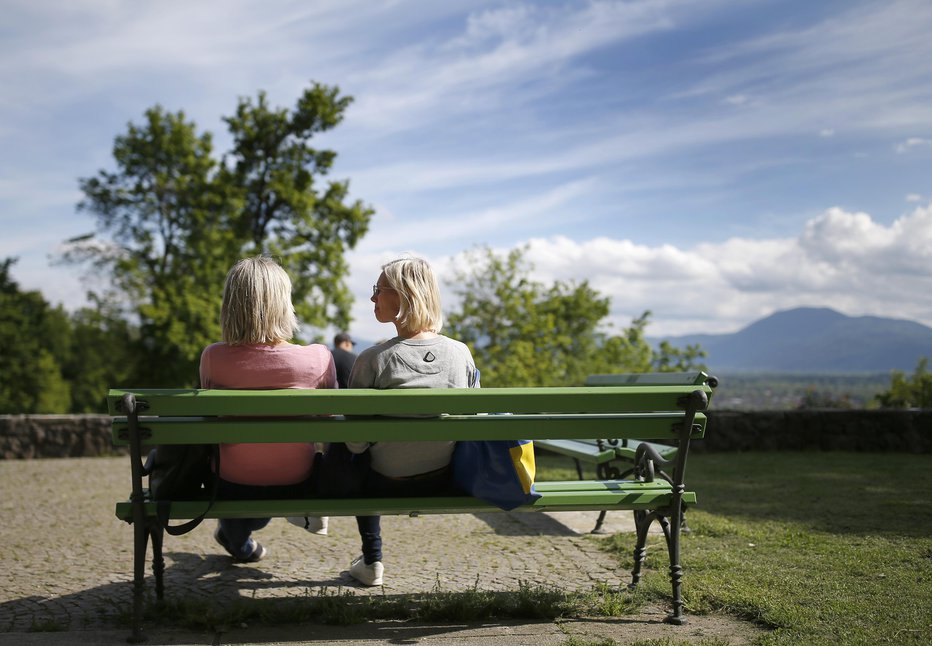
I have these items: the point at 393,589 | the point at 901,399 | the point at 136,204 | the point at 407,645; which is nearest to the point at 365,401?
the point at 407,645

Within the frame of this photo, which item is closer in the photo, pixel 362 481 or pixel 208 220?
pixel 362 481

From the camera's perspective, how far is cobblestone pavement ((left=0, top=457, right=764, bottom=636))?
432 centimetres

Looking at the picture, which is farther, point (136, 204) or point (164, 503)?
point (136, 204)

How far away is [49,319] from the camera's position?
51.1 m

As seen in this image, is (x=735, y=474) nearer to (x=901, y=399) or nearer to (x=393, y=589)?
(x=393, y=589)

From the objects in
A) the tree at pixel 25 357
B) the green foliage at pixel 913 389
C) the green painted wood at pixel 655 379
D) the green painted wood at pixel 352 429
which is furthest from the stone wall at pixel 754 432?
the tree at pixel 25 357

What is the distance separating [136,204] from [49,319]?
2183 centimetres

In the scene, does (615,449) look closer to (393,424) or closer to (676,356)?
(393,424)

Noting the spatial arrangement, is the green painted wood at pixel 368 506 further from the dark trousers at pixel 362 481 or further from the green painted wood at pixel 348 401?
the green painted wood at pixel 348 401

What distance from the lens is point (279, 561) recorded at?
16.9 feet

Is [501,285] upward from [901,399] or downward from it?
upward

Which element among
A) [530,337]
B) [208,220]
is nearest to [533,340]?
[530,337]

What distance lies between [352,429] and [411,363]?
431 mm

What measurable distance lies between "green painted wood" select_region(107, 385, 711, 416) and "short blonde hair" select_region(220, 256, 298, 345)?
46cm
